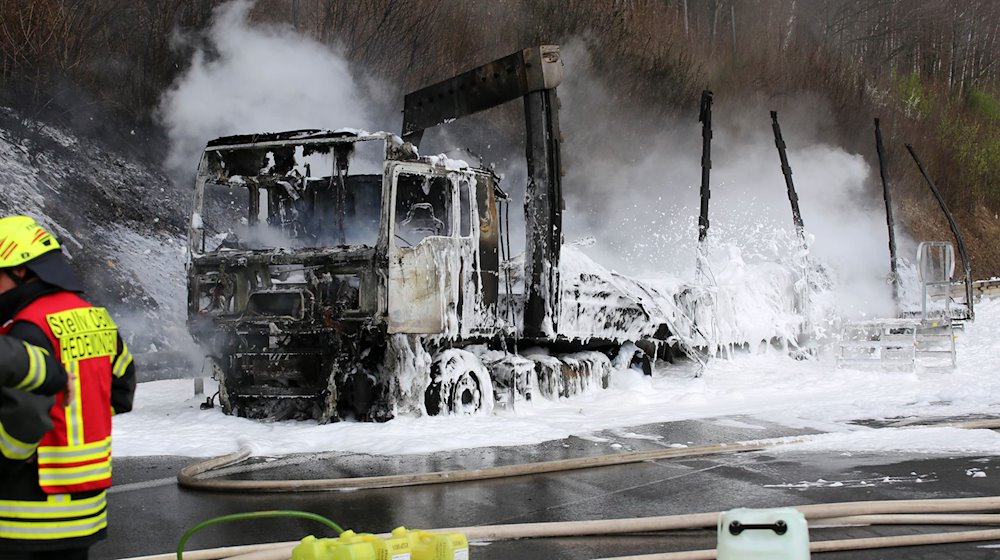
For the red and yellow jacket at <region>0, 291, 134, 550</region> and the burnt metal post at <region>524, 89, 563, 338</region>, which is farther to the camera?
the burnt metal post at <region>524, 89, 563, 338</region>

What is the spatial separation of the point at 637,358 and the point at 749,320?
5.05 metres

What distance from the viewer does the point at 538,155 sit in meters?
12.4

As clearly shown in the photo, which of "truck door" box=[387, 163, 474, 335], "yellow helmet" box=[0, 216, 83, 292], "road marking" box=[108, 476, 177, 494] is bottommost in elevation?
"road marking" box=[108, 476, 177, 494]

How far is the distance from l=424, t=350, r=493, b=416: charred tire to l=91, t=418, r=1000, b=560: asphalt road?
1.77 meters

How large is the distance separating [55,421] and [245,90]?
1644cm

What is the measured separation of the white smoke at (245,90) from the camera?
18609 mm

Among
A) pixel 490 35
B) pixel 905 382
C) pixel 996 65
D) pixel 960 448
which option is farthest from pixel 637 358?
pixel 996 65

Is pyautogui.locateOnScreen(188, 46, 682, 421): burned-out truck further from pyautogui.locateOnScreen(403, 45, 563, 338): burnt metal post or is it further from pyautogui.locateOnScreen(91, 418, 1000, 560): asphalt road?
pyautogui.locateOnScreen(91, 418, 1000, 560): asphalt road

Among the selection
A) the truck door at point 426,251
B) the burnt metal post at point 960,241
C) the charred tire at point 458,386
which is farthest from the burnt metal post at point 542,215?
the burnt metal post at point 960,241

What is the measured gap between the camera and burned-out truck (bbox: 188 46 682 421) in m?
9.73

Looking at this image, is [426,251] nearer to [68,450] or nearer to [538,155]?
[538,155]

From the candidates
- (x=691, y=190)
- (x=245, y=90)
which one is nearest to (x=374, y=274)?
(x=245, y=90)

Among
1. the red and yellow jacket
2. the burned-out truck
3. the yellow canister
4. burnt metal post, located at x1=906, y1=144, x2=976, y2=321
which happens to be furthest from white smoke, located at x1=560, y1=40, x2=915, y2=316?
the red and yellow jacket

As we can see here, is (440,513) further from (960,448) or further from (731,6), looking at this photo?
(731,6)
